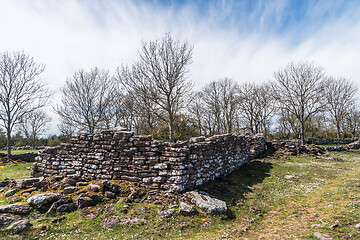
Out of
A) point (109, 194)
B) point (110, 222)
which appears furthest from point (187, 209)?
point (109, 194)

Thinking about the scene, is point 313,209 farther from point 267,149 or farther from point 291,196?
point 267,149

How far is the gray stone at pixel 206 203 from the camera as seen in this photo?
615 cm

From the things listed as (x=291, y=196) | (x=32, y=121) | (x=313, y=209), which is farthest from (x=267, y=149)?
(x=32, y=121)

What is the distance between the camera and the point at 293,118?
4178 centimetres

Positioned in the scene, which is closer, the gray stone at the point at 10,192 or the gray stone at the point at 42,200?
the gray stone at the point at 42,200

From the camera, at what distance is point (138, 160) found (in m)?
8.16

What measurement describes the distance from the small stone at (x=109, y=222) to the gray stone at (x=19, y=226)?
6.47ft

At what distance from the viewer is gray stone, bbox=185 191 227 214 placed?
6148 millimetres

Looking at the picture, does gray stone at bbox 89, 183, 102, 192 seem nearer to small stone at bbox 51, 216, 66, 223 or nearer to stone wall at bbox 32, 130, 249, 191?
stone wall at bbox 32, 130, 249, 191

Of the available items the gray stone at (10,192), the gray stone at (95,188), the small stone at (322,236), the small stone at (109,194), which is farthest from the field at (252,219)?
the gray stone at (95,188)

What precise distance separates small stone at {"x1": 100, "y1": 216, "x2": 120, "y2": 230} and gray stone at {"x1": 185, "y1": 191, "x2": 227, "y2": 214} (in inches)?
102

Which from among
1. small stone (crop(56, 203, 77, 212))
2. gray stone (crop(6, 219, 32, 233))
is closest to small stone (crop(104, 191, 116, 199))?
small stone (crop(56, 203, 77, 212))

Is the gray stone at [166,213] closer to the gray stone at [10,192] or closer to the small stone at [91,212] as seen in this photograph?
the small stone at [91,212]

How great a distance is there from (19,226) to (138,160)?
13.7 feet
